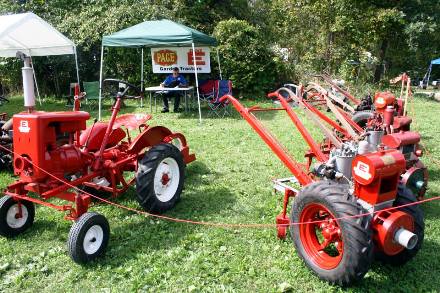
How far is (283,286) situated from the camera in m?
3.03

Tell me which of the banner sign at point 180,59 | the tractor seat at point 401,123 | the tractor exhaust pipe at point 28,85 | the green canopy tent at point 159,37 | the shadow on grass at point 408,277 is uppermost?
the green canopy tent at point 159,37

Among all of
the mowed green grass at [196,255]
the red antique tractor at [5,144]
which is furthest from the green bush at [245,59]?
the mowed green grass at [196,255]

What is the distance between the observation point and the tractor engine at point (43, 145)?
3459 millimetres

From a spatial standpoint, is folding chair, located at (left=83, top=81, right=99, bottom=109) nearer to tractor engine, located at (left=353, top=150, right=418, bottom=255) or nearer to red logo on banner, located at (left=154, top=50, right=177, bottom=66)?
red logo on banner, located at (left=154, top=50, right=177, bottom=66)

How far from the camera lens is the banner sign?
12406 mm

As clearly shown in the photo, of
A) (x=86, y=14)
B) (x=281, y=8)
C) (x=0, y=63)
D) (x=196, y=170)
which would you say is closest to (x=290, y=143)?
(x=196, y=170)

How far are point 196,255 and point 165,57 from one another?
998 centimetres

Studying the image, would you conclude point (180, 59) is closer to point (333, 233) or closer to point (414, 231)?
point (333, 233)

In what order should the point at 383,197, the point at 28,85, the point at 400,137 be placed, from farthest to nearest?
the point at 400,137, the point at 28,85, the point at 383,197

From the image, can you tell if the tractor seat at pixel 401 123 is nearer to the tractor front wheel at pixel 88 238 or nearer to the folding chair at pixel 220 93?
the tractor front wheel at pixel 88 238

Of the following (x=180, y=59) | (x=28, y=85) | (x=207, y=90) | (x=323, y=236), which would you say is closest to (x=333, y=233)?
(x=323, y=236)

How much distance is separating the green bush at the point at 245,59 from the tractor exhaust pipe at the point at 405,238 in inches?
452

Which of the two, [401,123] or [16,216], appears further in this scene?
[401,123]

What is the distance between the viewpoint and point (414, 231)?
2975 millimetres
